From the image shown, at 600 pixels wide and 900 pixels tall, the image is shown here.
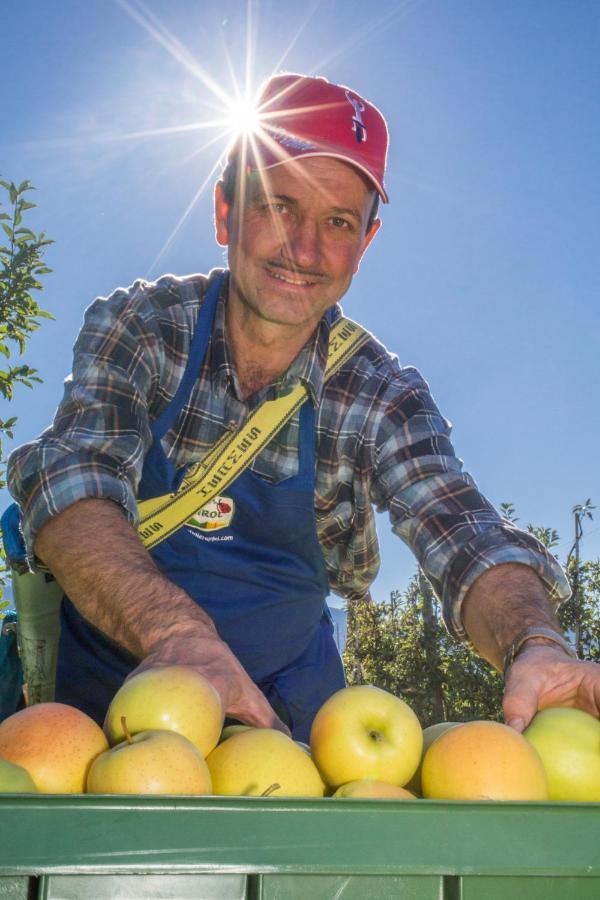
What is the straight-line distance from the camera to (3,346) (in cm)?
455

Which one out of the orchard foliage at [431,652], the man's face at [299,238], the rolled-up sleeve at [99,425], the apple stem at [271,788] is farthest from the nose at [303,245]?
the orchard foliage at [431,652]

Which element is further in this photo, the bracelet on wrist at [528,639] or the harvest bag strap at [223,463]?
the harvest bag strap at [223,463]

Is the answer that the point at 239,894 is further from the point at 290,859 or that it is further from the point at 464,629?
the point at 464,629

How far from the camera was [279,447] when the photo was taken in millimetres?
3258

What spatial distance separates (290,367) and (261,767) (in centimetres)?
201

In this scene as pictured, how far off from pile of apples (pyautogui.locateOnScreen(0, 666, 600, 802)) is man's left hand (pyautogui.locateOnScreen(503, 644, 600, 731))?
194 millimetres

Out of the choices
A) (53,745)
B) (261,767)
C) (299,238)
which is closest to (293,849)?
(261,767)

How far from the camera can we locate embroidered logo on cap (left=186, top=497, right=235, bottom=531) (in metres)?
3.04

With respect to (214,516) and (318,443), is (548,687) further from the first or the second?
(318,443)

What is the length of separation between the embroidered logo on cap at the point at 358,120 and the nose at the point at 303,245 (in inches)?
14.2

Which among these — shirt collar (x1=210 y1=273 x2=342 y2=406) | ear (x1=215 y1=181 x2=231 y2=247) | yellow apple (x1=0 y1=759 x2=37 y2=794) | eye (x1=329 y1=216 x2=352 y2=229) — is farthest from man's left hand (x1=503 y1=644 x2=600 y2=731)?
ear (x1=215 y1=181 x2=231 y2=247)

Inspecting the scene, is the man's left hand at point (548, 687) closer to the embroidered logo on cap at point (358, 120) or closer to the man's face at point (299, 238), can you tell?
the man's face at point (299, 238)

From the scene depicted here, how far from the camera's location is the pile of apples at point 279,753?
133 cm

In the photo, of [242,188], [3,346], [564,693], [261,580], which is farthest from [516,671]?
[3,346]
